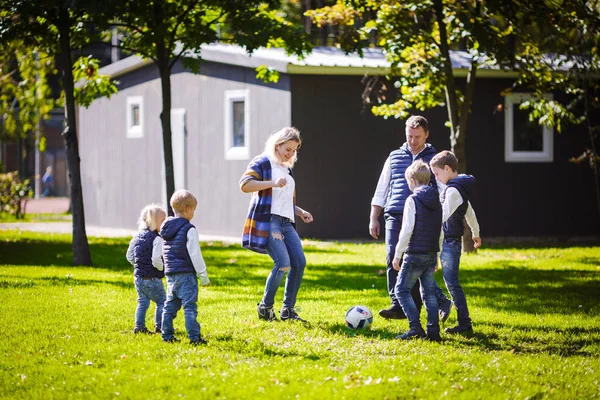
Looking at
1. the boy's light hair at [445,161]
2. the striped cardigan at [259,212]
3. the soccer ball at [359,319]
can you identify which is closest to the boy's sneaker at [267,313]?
the striped cardigan at [259,212]

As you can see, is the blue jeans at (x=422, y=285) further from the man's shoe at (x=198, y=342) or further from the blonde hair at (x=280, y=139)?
the man's shoe at (x=198, y=342)

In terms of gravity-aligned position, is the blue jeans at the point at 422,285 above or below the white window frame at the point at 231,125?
below

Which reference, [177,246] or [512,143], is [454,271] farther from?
[512,143]

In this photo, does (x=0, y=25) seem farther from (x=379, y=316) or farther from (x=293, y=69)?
(x=379, y=316)

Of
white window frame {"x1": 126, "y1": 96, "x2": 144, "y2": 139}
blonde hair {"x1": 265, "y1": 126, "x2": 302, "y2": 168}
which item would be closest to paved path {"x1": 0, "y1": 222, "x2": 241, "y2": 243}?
white window frame {"x1": 126, "y1": 96, "x2": 144, "y2": 139}

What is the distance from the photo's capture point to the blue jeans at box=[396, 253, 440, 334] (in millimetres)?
7480

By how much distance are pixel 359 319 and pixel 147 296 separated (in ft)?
6.12

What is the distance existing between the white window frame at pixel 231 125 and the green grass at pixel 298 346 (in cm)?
753

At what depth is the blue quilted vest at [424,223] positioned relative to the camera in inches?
293

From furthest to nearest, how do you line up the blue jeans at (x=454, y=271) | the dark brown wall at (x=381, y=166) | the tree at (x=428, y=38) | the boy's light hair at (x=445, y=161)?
the dark brown wall at (x=381, y=166), the tree at (x=428, y=38), the blue jeans at (x=454, y=271), the boy's light hair at (x=445, y=161)

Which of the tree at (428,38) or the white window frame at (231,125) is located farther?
the white window frame at (231,125)

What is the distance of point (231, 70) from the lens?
19875 mm

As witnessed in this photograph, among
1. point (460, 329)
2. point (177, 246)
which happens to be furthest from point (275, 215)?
point (460, 329)

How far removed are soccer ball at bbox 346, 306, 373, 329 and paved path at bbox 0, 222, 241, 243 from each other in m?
10.7
